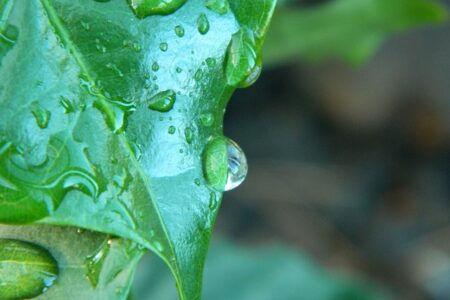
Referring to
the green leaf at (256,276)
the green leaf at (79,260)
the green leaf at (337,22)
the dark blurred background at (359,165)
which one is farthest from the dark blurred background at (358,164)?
the green leaf at (79,260)

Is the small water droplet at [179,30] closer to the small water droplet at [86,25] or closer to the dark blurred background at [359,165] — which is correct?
the small water droplet at [86,25]

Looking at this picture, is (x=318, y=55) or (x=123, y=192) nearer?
(x=123, y=192)

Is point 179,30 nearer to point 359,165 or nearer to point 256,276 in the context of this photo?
point 256,276

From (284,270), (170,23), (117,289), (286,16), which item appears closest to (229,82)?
(170,23)

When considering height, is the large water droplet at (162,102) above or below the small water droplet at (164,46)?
below

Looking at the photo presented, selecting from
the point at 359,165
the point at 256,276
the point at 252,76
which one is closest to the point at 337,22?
the point at 252,76

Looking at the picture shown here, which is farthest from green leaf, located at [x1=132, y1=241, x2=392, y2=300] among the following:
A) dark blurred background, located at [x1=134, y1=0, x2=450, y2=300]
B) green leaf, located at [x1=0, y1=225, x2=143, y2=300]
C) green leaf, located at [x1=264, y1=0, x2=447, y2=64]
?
green leaf, located at [x1=0, y1=225, x2=143, y2=300]

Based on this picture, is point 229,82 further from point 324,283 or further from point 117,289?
point 324,283
